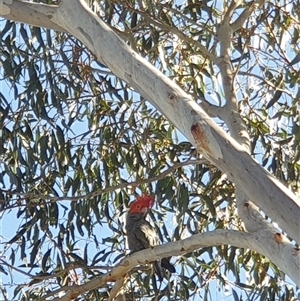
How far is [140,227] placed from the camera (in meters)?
3.80

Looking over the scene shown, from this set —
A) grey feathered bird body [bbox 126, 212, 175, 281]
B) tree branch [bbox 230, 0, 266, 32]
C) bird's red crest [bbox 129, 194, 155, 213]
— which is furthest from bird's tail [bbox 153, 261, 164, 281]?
tree branch [bbox 230, 0, 266, 32]

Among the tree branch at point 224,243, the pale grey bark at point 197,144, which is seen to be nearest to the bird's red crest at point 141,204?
the tree branch at point 224,243

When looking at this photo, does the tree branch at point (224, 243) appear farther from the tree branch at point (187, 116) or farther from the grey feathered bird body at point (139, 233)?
the grey feathered bird body at point (139, 233)

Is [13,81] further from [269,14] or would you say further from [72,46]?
[269,14]

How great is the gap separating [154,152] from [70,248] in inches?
23.9

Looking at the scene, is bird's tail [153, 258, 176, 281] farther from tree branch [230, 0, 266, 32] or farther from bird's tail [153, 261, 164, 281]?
tree branch [230, 0, 266, 32]

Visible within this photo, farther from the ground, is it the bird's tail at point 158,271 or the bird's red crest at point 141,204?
the bird's red crest at point 141,204

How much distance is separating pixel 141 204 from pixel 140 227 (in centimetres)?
11

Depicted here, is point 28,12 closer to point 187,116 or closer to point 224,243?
point 187,116

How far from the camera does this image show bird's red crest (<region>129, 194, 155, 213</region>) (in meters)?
3.81

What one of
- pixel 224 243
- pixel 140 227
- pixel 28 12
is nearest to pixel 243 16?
pixel 28 12

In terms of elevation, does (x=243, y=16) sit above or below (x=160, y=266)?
above

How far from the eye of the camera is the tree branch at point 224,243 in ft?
7.03

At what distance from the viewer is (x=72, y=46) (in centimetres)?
372
